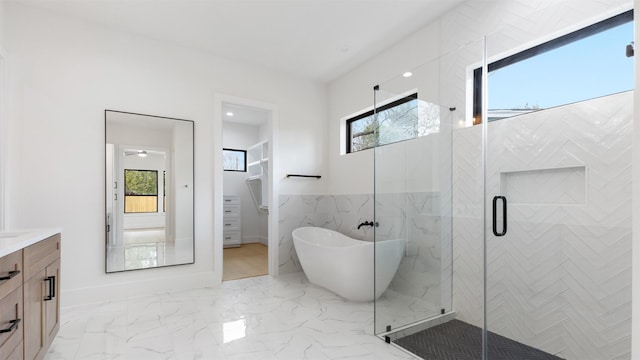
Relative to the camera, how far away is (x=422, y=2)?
8.85 ft

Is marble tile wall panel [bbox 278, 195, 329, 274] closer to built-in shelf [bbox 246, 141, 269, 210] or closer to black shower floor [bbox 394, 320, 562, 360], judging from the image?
built-in shelf [bbox 246, 141, 269, 210]

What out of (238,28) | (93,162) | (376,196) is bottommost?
(376,196)

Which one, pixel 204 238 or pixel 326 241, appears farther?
pixel 326 241

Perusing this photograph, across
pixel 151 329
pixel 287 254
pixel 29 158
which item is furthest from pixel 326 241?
pixel 29 158

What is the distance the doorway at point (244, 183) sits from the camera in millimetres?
6027

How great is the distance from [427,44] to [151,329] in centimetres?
349

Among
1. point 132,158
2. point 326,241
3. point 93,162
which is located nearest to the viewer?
point 93,162

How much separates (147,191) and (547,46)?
12.5 ft

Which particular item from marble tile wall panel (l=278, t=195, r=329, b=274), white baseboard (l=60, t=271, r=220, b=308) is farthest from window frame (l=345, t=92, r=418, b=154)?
white baseboard (l=60, t=271, r=220, b=308)

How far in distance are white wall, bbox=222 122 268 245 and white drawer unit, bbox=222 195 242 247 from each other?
36 centimetres

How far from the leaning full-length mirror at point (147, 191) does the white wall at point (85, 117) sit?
0.26ft

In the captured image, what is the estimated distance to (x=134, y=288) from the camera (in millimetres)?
3170

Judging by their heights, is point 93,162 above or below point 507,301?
above

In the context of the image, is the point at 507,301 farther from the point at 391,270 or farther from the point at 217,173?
the point at 217,173
